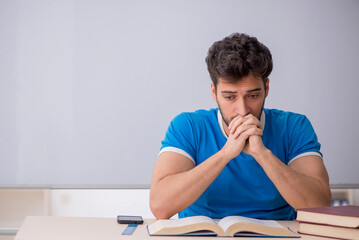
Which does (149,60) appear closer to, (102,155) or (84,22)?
(84,22)

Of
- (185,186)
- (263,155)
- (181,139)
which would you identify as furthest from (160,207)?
(263,155)

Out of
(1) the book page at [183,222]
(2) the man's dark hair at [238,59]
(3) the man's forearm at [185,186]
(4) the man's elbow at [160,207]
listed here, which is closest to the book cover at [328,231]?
(1) the book page at [183,222]

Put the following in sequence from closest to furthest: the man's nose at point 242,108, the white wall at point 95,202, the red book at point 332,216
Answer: the red book at point 332,216 → the man's nose at point 242,108 → the white wall at point 95,202

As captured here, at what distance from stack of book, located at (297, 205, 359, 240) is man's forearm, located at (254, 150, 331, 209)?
27 centimetres

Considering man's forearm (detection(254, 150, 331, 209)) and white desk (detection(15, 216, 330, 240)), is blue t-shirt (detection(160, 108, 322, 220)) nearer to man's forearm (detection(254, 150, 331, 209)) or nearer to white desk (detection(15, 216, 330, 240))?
man's forearm (detection(254, 150, 331, 209))

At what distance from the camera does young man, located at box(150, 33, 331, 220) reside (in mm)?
1548

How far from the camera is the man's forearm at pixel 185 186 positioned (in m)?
1.53

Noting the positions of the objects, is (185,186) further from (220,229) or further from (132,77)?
(132,77)

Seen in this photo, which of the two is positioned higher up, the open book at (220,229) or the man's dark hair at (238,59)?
the man's dark hair at (238,59)

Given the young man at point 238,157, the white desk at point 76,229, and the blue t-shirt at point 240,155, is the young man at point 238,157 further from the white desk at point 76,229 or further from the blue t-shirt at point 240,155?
the white desk at point 76,229

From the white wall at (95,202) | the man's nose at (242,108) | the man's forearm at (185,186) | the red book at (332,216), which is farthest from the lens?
the white wall at (95,202)

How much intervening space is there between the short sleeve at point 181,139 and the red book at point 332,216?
1.86ft

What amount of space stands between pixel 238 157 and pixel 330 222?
0.56 meters

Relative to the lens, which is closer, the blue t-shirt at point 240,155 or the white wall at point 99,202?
the blue t-shirt at point 240,155
